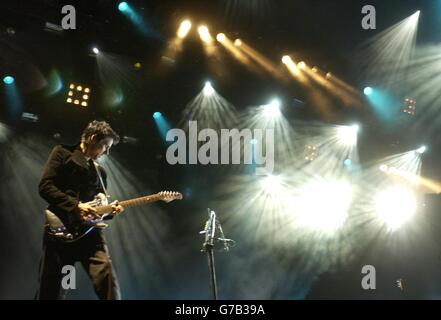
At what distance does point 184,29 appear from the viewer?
333 inches

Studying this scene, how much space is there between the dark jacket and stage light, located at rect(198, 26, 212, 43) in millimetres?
5638

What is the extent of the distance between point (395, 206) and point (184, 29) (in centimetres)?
815

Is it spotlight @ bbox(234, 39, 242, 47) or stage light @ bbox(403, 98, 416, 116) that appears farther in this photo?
stage light @ bbox(403, 98, 416, 116)

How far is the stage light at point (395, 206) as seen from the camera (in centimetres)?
1096

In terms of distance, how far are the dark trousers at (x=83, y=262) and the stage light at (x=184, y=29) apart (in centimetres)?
615

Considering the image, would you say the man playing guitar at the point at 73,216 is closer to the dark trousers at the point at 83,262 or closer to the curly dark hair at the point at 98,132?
the dark trousers at the point at 83,262

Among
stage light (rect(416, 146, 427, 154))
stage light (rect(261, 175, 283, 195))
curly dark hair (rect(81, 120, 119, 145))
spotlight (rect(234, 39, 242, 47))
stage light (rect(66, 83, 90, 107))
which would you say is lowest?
curly dark hair (rect(81, 120, 119, 145))

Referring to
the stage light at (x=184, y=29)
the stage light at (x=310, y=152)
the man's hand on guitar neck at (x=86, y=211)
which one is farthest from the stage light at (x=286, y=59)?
the man's hand on guitar neck at (x=86, y=211)

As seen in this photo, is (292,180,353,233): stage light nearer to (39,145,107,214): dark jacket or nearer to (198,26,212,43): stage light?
(198,26,212,43): stage light

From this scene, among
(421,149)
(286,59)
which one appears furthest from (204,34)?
(421,149)

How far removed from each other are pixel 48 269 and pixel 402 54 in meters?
10.4

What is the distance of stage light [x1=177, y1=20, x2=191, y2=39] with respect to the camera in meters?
8.34

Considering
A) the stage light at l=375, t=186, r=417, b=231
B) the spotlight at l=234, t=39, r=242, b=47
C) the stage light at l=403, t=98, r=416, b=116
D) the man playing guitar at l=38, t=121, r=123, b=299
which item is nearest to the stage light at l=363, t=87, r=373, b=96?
the stage light at l=403, t=98, r=416, b=116

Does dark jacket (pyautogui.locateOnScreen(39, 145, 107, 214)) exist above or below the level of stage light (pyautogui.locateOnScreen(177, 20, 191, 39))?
below
